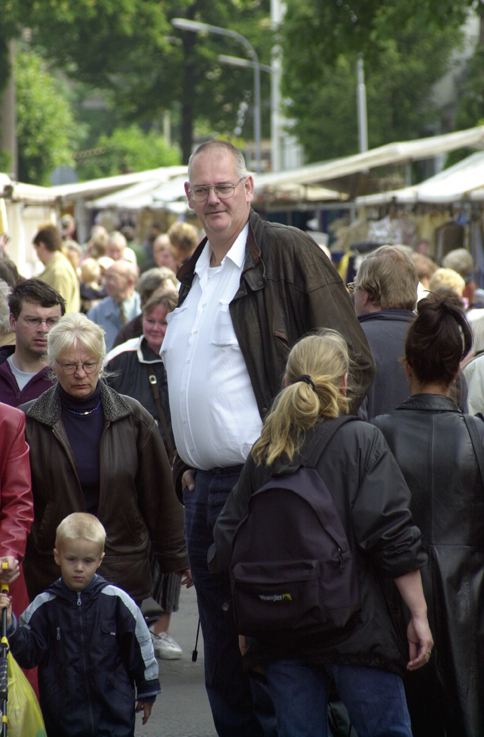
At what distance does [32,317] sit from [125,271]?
4.50 m

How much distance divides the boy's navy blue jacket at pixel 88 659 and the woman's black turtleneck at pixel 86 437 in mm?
573

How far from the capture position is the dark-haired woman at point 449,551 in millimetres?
3484

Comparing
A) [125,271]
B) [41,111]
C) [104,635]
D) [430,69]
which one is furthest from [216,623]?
[41,111]

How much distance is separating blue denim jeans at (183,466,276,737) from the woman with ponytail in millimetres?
563

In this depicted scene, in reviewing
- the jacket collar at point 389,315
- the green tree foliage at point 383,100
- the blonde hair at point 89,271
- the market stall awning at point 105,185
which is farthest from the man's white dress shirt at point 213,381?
the green tree foliage at point 383,100

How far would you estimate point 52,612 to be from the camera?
164 inches

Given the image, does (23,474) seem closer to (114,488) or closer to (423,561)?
(114,488)

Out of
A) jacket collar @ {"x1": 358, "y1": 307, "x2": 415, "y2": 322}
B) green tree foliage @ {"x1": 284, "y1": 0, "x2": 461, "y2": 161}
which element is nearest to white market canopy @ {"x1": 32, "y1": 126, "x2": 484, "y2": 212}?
green tree foliage @ {"x1": 284, "y1": 0, "x2": 461, "y2": 161}

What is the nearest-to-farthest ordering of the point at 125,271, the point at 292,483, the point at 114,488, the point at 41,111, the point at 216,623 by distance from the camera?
the point at 292,483 → the point at 216,623 → the point at 114,488 → the point at 125,271 → the point at 41,111

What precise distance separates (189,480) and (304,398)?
0.85m

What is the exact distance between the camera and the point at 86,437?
4.70 metres

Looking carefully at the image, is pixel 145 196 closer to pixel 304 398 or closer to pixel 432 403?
pixel 432 403

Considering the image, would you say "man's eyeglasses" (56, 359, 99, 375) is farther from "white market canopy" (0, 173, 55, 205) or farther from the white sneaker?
Answer: "white market canopy" (0, 173, 55, 205)

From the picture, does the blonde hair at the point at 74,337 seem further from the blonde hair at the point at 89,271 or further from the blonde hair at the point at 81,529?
the blonde hair at the point at 89,271
